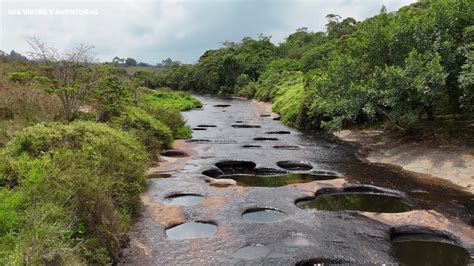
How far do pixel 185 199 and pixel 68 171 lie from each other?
589cm

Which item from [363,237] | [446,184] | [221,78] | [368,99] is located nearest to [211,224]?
[363,237]

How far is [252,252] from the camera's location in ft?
34.5

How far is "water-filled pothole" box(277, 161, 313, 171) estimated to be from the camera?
2034 cm

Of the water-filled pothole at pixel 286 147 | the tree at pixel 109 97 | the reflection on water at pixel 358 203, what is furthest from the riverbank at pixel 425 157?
the tree at pixel 109 97

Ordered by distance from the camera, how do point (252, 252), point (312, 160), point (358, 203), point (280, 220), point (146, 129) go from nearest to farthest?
point (252, 252), point (280, 220), point (358, 203), point (312, 160), point (146, 129)

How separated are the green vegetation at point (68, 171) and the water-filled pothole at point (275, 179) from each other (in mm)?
4907

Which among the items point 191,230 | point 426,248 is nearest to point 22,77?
point 191,230

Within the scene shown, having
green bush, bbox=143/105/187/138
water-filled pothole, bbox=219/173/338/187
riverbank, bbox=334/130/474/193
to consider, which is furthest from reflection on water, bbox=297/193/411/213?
green bush, bbox=143/105/187/138

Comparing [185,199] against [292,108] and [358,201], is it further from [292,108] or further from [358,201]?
[292,108]

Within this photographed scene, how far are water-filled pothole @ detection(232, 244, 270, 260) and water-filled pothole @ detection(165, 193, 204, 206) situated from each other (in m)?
4.17

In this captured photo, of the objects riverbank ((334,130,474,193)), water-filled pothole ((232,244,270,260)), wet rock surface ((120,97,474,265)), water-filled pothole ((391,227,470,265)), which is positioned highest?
riverbank ((334,130,474,193))

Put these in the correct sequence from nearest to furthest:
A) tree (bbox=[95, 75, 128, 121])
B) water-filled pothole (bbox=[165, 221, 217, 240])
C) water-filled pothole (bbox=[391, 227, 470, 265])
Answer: water-filled pothole (bbox=[391, 227, 470, 265])
water-filled pothole (bbox=[165, 221, 217, 240])
tree (bbox=[95, 75, 128, 121])

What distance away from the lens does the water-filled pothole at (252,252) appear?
10.2m

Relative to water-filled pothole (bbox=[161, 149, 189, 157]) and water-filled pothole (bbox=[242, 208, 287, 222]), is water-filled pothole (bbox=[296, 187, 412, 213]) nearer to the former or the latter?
water-filled pothole (bbox=[242, 208, 287, 222])
